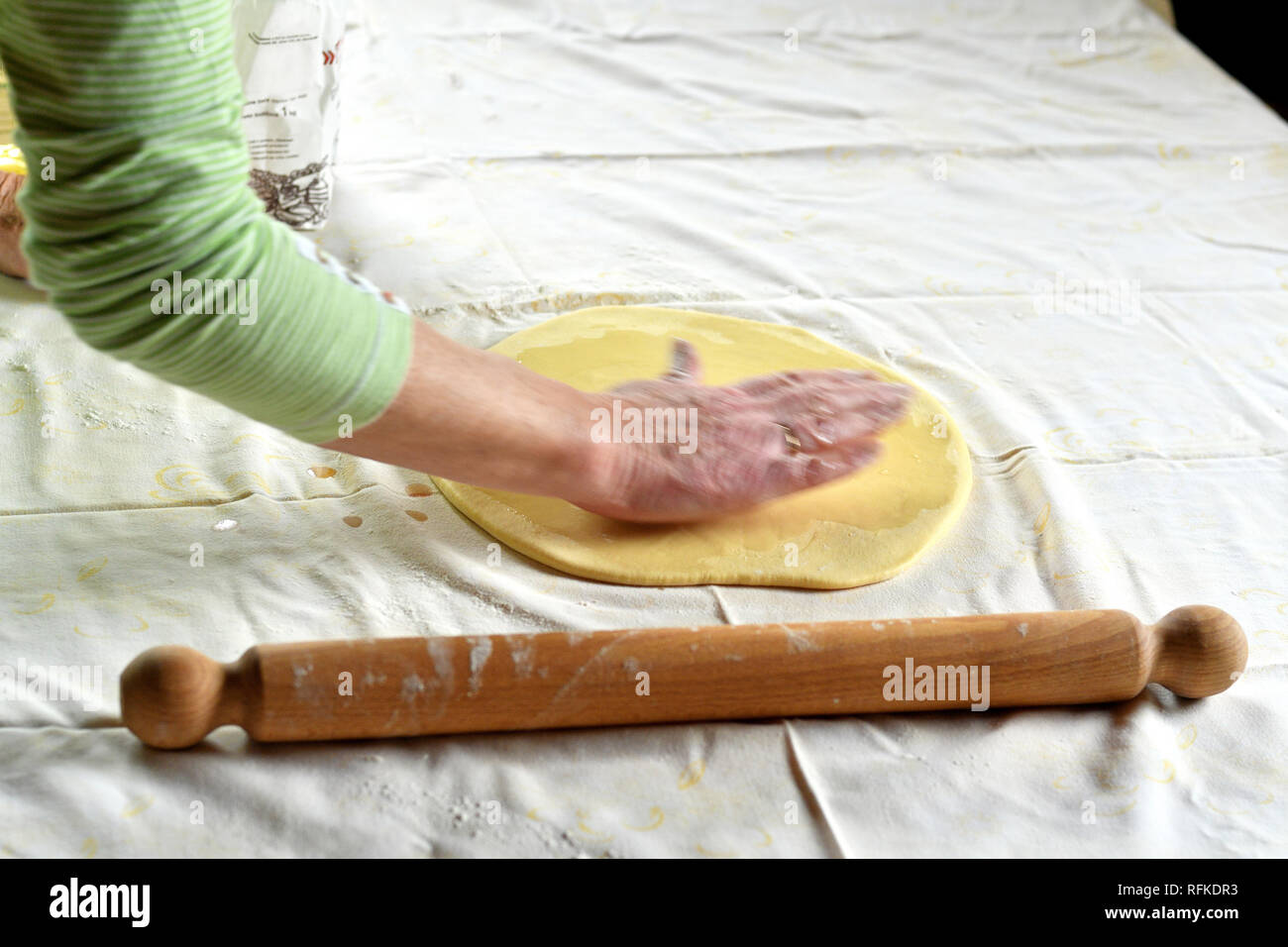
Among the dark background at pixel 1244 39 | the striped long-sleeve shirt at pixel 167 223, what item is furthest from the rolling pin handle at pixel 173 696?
the dark background at pixel 1244 39

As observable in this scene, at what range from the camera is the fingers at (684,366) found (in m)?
1.09

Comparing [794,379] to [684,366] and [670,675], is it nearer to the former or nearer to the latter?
[684,366]

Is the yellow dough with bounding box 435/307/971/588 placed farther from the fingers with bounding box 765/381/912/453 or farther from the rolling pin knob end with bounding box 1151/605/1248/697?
the rolling pin knob end with bounding box 1151/605/1248/697

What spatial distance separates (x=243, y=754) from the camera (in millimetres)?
754

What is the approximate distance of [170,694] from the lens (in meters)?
0.71

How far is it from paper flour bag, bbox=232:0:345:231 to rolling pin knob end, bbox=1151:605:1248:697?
1068 mm

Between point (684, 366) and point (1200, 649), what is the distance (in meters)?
0.51

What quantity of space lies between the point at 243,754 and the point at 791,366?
2.22 feet

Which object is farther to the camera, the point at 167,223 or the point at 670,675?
the point at 670,675

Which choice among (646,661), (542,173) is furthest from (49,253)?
(542,173)

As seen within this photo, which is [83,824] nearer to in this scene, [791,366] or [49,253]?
[49,253]

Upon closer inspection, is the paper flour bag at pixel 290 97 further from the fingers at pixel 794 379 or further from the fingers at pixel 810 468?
the fingers at pixel 810 468

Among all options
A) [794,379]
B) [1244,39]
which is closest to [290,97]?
[794,379]
